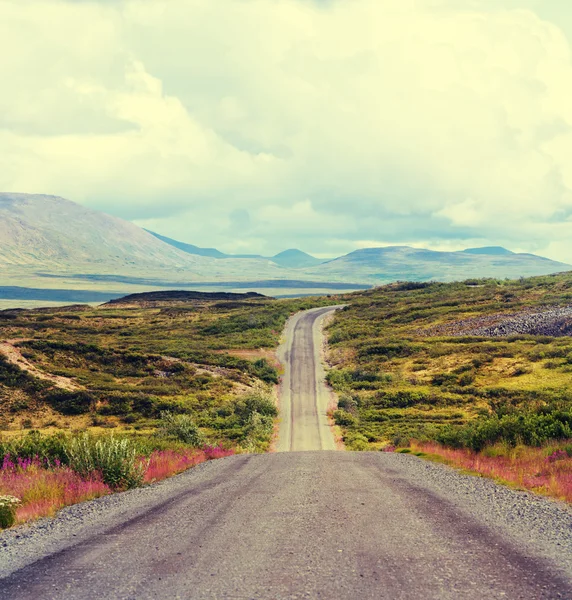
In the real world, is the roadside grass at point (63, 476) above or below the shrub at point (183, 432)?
above

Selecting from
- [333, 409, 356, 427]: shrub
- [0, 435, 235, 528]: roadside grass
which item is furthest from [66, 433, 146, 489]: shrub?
[333, 409, 356, 427]: shrub

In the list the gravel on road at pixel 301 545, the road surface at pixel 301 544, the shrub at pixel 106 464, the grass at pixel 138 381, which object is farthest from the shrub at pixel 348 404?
the shrub at pixel 106 464

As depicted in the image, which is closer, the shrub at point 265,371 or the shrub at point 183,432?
the shrub at point 183,432

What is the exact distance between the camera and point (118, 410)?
49.9m

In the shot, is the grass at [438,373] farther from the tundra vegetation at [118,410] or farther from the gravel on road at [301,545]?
the gravel on road at [301,545]

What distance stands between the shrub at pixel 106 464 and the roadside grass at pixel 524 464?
1181 cm

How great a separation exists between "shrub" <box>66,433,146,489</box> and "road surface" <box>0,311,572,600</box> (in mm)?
852

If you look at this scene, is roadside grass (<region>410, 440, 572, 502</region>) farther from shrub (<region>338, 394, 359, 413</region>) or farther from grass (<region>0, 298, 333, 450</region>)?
shrub (<region>338, 394, 359, 413</region>)

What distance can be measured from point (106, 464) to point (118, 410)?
119 ft

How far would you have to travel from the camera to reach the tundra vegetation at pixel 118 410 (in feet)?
51.1

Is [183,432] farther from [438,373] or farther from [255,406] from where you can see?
[438,373]

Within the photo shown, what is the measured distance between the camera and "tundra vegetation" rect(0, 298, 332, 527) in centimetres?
1556

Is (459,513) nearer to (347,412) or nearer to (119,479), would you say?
(119,479)

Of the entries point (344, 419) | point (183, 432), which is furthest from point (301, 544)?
point (344, 419)
